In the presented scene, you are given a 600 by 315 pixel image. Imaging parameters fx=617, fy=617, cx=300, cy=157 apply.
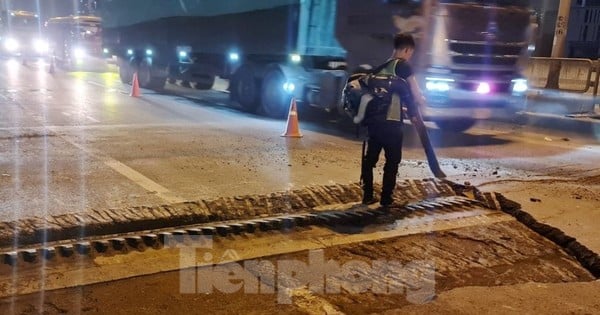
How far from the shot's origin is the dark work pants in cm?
583

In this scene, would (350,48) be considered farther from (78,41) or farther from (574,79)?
(78,41)

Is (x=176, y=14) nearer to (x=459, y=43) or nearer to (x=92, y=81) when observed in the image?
(x=92, y=81)

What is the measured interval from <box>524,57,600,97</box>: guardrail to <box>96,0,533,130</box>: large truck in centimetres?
400

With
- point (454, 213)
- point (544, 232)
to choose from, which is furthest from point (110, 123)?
point (544, 232)

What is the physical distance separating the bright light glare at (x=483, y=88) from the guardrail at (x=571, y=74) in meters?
4.18

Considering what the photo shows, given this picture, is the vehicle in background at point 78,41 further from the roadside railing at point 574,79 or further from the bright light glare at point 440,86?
the bright light glare at point 440,86

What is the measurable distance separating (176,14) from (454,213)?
1260 centimetres

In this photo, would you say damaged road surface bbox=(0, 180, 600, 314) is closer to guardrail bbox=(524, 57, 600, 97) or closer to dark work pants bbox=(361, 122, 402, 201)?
dark work pants bbox=(361, 122, 402, 201)

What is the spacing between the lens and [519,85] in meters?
10.5

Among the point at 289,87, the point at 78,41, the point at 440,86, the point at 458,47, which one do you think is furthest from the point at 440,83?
the point at 78,41

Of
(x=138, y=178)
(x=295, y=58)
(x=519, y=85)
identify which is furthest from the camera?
(x=295, y=58)

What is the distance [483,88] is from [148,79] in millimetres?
12140

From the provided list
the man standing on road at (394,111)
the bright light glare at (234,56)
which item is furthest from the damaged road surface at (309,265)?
the bright light glare at (234,56)

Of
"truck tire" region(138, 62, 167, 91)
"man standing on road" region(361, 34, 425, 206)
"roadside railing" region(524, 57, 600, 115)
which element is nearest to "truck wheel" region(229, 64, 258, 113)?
"truck tire" region(138, 62, 167, 91)
